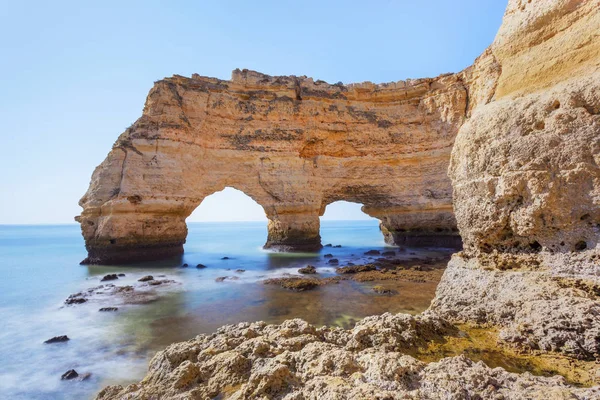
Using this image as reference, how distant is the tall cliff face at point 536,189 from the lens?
2.77 m

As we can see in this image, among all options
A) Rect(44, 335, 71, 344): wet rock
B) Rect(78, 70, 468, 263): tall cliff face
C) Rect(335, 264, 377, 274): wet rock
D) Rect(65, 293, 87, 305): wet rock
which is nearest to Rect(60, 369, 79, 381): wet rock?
Rect(44, 335, 71, 344): wet rock

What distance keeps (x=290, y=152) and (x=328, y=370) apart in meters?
15.4

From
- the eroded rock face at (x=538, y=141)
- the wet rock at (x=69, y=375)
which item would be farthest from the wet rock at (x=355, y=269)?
the wet rock at (x=69, y=375)

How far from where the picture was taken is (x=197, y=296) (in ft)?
27.4

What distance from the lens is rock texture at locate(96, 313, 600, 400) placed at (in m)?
1.77

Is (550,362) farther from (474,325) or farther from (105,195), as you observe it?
(105,195)

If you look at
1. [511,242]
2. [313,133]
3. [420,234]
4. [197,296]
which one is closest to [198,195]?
[313,133]

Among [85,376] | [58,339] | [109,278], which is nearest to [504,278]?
[85,376]

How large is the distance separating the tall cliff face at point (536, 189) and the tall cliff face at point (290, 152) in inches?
520

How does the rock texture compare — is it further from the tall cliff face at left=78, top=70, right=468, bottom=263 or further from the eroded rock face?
the tall cliff face at left=78, top=70, right=468, bottom=263

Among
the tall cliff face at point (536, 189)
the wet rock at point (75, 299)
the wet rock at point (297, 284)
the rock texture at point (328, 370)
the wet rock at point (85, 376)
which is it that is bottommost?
the wet rock at point (75, 299)

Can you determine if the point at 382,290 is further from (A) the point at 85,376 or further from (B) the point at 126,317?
(A) the point at 85,376

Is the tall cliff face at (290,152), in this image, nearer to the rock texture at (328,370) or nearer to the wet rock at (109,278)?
the wet rock at (109,278)

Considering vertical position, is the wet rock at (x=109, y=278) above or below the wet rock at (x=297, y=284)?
below
